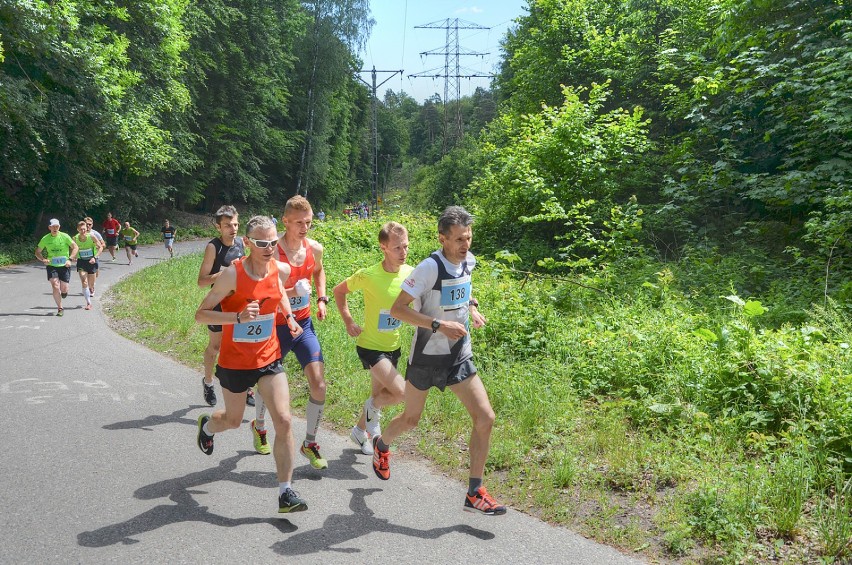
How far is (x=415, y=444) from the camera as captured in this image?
621 centimetres

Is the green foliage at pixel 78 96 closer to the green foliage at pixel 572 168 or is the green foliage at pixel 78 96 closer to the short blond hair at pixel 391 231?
the green foliage at pixel 572 168

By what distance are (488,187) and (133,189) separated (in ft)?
77.1

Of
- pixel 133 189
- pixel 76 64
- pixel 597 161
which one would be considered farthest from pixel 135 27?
pixel 597 161

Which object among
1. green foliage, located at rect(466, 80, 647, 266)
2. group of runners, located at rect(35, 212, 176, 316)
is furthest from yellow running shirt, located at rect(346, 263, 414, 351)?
group of runners, located at rect(35, 212, 176, 316)

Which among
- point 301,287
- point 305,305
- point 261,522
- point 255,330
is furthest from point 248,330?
point 261,522

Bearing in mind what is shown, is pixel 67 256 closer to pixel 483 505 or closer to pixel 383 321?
pixel 383 321

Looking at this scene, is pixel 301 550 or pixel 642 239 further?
pixel 642 239

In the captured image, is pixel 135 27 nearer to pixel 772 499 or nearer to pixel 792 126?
pixel 792 126

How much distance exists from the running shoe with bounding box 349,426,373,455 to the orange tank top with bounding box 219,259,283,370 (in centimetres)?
143

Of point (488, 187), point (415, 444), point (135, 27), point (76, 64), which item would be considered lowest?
point (415, 444)

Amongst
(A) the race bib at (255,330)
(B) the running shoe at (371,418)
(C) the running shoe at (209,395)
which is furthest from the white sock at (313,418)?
(C) the running shoe at (209,395)

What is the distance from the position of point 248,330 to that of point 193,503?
1.27 m

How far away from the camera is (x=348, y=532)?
4.31 m

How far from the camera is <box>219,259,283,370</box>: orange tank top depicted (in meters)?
4.71
